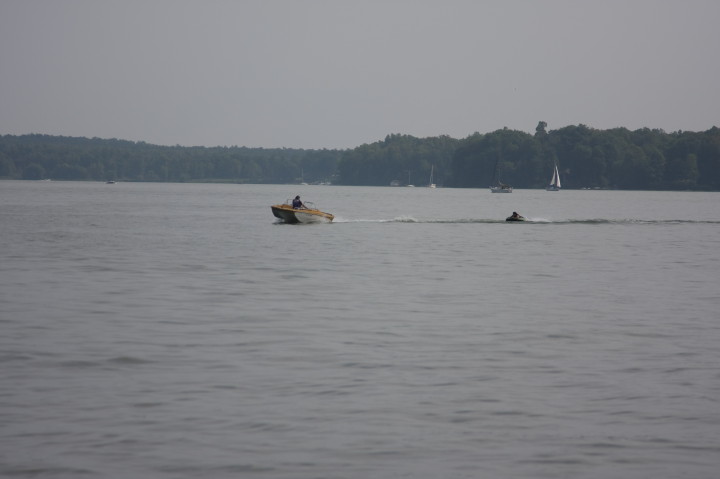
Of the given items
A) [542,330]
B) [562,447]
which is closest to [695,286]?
[542,330]

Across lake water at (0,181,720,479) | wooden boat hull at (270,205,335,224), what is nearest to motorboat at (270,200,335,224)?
wooden boat hull at (270,205,335,224)

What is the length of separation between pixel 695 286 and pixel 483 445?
21.7 metres

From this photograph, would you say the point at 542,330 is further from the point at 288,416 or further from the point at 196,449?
the point at 196,449

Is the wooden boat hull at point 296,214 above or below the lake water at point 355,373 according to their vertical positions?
above

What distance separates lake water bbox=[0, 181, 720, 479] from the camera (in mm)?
11625

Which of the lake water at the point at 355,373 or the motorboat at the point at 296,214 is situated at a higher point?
the motorboat at the point at 296,214

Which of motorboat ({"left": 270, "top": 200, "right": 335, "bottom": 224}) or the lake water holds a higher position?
motorboat ({"left": 270, "top": 200, "right": 335, "bottom": 224})

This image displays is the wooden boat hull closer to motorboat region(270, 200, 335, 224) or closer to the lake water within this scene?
motorboat region(270, 200, 335, 224)

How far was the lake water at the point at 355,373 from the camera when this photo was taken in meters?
11.6

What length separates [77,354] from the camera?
17.6 metres

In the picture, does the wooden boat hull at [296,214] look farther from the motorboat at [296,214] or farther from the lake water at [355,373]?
the lake water at [355,373]

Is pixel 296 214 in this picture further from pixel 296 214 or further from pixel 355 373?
pixel 355 373

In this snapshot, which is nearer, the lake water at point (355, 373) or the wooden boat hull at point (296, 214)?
the lake water at point (355, 373)

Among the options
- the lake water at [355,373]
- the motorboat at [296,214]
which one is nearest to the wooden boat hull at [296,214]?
the motorboat at [296,214]
